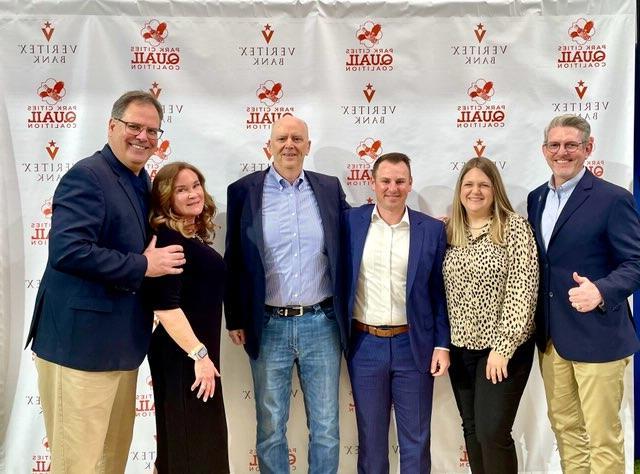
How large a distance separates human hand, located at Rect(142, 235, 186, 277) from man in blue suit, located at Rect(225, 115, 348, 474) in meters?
0.57

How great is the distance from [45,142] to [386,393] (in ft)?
7.38

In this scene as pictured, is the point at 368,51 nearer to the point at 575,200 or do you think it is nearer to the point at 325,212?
the point at 325,212

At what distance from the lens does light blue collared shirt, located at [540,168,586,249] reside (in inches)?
100.0

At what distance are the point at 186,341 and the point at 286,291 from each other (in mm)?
656

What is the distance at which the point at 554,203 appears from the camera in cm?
260

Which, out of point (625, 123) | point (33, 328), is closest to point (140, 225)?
point (33, 328)

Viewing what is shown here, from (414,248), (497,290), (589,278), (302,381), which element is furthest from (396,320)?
(589,278)

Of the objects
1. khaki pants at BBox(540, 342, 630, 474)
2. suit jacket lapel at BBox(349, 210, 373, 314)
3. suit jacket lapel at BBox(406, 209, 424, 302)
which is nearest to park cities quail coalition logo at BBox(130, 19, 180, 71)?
suit jacket lapel at BBox(349, 210, 373, 314)

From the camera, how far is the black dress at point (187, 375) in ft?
6.93

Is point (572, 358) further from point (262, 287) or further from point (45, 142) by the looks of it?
point (45, 142)

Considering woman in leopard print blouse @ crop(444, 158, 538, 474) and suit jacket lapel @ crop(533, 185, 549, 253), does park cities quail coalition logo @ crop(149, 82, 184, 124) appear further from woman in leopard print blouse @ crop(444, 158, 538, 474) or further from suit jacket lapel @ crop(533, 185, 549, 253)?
suit jacket lapel @ crop(533, 185, 549, 253)

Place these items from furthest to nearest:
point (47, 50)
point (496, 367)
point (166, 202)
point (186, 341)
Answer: point (47, 50) → point (496, 367) → point (166, 202) → point (186, 341)

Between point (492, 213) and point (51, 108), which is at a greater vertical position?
point (51, 108)

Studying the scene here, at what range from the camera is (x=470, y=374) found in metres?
2.56
